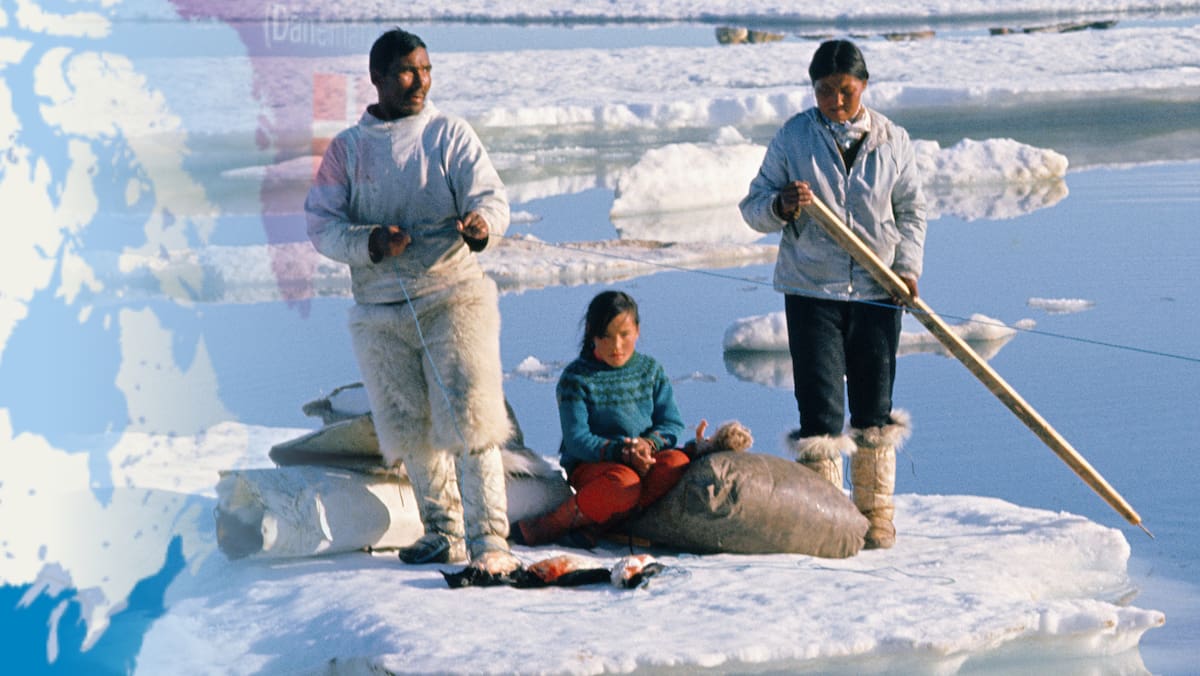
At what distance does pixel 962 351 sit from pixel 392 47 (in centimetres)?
173

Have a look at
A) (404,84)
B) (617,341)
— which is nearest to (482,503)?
(617,341)

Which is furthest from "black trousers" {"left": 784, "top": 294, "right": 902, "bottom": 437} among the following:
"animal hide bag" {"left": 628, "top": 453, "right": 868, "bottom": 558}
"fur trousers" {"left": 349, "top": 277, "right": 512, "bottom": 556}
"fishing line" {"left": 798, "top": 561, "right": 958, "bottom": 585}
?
"fur trousers" {"left": 349, "top": 277, "right": 512, "bottom": 556}

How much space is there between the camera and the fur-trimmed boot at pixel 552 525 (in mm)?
4980

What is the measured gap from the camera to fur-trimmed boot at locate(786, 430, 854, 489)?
507cm

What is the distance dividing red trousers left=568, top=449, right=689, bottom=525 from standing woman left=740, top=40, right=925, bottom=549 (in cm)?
44

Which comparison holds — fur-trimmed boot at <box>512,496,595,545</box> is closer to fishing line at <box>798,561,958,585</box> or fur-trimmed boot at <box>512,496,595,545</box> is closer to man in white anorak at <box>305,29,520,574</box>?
man in white anorak at <box>305,29,520,574</box>

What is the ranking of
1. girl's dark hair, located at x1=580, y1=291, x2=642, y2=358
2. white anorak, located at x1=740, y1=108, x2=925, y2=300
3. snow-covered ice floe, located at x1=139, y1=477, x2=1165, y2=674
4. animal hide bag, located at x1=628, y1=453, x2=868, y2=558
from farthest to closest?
white anorak, located at x1=740, y1=108, x2=925, y2=300 → girl's dark hair, located at x1=580, y1=291, x2=642, y2=358 → animal hide bag, located at x1=628, y1=453, x2=868, y2=558 → snow-covered ice floe, located at x1=139, y1=477, x2=1165, y2=674

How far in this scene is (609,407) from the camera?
4930mm

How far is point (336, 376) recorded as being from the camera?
723 cm

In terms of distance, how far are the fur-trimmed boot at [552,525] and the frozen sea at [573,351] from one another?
0.37 m

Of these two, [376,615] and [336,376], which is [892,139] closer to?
[376,615]

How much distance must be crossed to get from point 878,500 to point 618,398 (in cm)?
83

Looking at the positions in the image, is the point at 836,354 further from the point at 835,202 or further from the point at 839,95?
the point at 839,95

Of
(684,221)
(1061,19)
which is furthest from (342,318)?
(1061,19)
